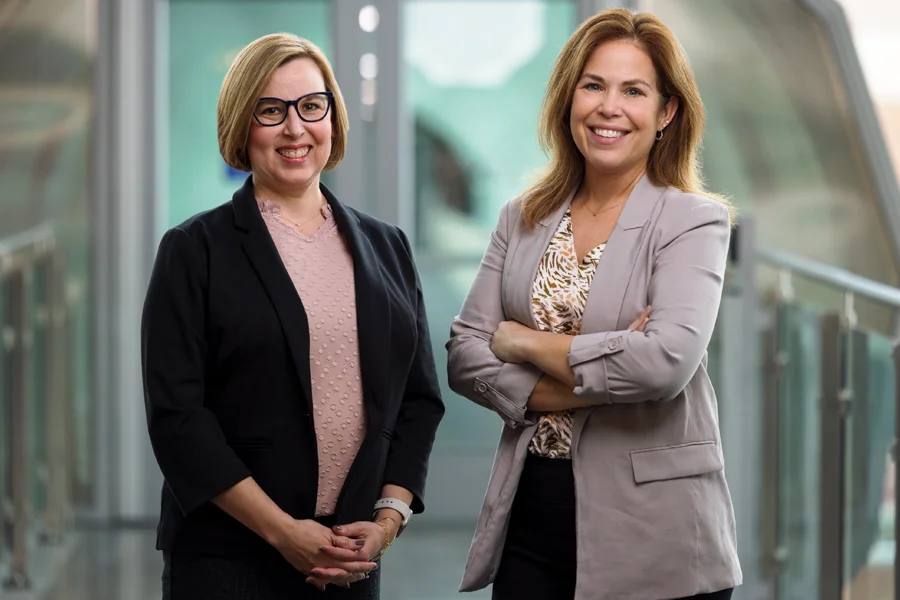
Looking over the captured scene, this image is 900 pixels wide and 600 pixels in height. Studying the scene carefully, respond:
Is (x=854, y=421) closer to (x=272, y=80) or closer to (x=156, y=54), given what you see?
(x=272, y=80)

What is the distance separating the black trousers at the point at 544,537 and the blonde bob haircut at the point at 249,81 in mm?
693

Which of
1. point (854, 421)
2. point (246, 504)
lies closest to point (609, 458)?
point (246, 504)

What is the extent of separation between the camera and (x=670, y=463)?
1.97 m

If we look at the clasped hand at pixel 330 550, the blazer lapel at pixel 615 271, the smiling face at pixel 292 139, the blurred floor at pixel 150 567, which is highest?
the smiling face at pixel 292 139

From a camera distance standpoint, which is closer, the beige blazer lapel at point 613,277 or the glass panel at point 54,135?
the beige blazer lapel at point 613,277

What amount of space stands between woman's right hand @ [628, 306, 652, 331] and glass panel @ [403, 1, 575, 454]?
3507mm

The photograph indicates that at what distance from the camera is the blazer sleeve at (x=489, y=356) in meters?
2.05

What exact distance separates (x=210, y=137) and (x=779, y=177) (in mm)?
2452

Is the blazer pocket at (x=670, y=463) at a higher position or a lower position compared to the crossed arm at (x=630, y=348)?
lower

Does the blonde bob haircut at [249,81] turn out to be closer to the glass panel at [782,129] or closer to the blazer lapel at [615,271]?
the blazer lapel at [615,271]

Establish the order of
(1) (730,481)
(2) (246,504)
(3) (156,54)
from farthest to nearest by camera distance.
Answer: (3) (156,54) < (1) (730,481) < (2) (246,504)

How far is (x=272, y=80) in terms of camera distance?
1967 mm

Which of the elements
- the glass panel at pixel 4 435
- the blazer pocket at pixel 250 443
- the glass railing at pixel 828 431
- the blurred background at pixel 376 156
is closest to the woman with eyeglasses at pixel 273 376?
the blazer pocket at pixel 250 443

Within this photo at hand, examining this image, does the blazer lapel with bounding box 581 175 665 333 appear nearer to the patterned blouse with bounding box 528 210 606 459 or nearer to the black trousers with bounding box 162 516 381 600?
the patterned blouse with bounding box 528 210 606 459
